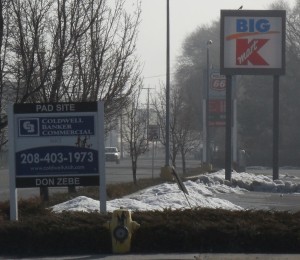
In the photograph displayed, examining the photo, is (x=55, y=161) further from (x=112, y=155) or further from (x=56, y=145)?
(x=112, y=155)

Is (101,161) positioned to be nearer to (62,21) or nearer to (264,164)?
(62,21)

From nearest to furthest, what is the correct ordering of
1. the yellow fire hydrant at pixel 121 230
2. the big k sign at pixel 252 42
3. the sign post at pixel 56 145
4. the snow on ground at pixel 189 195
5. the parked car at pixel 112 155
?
the yellow fire hydrant at pixel 121 230
the sign post at pixel 56 145
the snow on ground at pixel 189 195
the big k sign at pixel 252 42
the parked car at pixel 112 155

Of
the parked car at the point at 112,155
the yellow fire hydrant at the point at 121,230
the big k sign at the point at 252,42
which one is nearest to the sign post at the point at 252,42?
the big k sign at the point at 252,42

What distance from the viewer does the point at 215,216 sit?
1542 centimetres

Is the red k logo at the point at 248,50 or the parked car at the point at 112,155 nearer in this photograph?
the red k logo at the point at 248,50

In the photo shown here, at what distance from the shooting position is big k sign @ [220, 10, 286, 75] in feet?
121

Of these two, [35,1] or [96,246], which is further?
[35,1]

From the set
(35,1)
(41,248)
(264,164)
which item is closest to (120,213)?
(41,248)

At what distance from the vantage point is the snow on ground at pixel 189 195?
20359 millimetres

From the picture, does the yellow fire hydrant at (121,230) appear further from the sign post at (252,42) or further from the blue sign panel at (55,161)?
the sign post at (252,42)

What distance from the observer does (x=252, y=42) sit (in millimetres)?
36844

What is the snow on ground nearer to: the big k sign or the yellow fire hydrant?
the yellow fire hydrant

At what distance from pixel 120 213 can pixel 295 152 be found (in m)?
70.7

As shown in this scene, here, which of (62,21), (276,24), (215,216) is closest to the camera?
(215,216)
